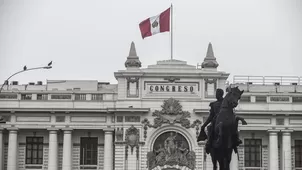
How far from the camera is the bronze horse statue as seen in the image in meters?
27.9

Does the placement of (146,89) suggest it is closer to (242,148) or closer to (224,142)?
(242,148)

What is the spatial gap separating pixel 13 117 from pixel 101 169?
870 centimetres

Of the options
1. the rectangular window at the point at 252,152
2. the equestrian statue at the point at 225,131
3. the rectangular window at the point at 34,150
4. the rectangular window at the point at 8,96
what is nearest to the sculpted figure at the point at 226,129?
the equestrian statue at the point at 225,131

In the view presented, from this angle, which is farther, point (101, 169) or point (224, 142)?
point (101, 169)

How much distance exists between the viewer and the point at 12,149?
67812 mm

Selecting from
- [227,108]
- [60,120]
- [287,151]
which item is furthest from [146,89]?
[227,108]

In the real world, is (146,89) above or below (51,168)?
above

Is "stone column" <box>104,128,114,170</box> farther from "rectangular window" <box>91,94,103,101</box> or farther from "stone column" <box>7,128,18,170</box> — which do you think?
"stone column" <box>7,128,18,170</box>

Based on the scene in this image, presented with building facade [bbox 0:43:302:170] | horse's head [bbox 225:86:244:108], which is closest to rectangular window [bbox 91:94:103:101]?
building facade [bbox 0:43:302:170]

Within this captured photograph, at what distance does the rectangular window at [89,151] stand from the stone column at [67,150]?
4.61ft

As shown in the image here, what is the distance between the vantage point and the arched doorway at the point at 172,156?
67.0m

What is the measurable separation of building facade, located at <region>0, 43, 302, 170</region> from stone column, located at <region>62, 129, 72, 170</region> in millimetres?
84

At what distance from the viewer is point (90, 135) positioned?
2724 inches

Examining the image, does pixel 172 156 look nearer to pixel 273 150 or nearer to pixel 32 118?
pixel 273 150
